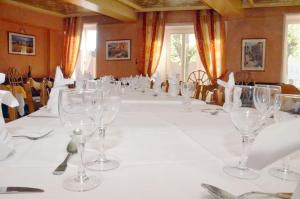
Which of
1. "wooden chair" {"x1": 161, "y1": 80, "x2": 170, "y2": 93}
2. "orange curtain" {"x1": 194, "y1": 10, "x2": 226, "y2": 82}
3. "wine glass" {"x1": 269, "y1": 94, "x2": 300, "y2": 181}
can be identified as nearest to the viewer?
"wine glass" {"x1": 269, "y1": 94, "x2": 300, "y2": 181}

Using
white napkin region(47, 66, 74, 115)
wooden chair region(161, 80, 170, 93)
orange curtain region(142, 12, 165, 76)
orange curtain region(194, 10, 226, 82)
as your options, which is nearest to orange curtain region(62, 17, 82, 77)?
orange curtain region(142, 12, 165, 76)

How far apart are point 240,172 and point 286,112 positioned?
0.21m

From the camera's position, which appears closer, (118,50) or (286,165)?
(286,165)

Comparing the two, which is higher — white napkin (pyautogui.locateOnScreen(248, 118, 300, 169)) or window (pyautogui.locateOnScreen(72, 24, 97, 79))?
window (pyautogui.locateOnScreen(72, 24, 97, 79))

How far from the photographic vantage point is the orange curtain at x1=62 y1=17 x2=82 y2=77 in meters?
9.89

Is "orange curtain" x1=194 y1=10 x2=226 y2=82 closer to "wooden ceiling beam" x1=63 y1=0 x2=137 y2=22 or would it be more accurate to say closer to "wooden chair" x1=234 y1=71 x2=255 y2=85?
"wooden chair" x1=234 y1=71 x2=255 y2=85

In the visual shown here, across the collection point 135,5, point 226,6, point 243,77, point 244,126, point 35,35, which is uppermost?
point 135,5

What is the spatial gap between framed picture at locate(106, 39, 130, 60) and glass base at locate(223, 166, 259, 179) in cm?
870

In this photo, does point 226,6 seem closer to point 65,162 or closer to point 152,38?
point 152,38

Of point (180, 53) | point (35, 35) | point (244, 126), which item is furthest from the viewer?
point (35, 35)

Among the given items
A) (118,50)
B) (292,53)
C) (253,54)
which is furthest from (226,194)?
(118,50)

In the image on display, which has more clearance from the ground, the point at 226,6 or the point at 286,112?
the point at 226,6

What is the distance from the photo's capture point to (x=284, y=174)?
2.85 ft

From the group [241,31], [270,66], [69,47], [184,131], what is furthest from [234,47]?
[184,131]
